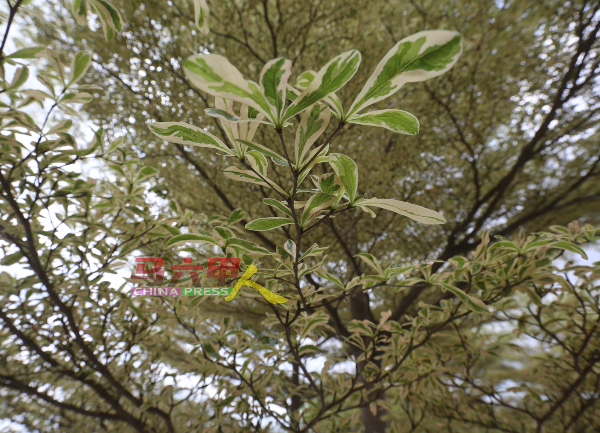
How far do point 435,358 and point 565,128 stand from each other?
1.86 meters

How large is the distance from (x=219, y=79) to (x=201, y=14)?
35 cm

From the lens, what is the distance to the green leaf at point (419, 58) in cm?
28

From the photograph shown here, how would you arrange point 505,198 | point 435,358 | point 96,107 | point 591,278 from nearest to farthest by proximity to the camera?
point 591,278 < point 435,358 < point 96,107 < point 505,198

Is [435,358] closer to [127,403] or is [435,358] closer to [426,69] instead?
[426,69]

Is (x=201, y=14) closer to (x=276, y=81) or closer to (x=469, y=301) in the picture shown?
(x=276, y=81)

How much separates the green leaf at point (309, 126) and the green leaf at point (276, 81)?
68mm

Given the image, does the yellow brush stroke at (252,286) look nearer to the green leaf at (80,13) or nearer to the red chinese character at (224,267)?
the red chinese character at (224,267)

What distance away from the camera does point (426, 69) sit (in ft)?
0.96

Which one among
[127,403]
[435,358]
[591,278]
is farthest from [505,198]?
[127,403]

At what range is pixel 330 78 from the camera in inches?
12.0

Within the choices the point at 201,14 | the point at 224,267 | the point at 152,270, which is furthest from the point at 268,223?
the point at 152,270

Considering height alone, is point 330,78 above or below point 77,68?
below

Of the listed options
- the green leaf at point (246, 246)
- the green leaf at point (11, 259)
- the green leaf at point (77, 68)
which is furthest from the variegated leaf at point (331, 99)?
the green leaf at point (11, 259)

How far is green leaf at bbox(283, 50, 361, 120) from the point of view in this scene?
11.9 inches
